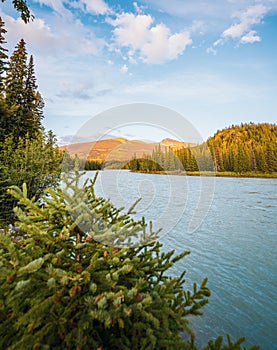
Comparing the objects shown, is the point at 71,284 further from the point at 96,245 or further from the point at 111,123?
the point at 111,123

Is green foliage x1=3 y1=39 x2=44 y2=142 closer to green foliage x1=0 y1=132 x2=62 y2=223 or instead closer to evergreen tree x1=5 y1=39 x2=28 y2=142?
evergreen tree x1=5 y1=39 x2=28 y2=142

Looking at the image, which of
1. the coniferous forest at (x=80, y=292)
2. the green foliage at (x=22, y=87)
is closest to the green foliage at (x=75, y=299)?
the coniferous forest at (x=80, y=292)

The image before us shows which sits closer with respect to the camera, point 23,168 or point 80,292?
point 80,292

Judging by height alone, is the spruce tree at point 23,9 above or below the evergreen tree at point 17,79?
below

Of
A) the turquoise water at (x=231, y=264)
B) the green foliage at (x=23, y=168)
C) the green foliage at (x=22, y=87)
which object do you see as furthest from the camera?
the green foliage at (x=22, y=87)

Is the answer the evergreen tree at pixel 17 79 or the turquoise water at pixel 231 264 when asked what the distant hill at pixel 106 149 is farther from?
the evergreen tree at pixel 17 79

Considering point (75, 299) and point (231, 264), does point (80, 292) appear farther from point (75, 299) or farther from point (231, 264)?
point (231, 264)

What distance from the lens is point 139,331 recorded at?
2.32 meters

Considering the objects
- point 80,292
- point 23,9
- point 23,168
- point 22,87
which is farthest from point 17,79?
point 80,292

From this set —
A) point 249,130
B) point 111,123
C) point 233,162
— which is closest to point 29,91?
point 111,123

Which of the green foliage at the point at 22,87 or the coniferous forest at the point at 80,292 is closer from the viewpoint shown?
the coniferous forest at the point at 80,292

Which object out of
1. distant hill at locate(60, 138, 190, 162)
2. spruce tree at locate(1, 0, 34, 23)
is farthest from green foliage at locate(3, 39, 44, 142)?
distant hill at locate(60, 138, 190, 162)

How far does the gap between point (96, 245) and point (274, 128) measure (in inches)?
8104

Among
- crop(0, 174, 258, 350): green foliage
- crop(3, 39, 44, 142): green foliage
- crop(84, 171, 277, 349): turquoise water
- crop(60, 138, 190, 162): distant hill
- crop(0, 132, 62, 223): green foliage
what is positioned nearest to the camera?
crop(0, 174, 258, 350): green foliage
